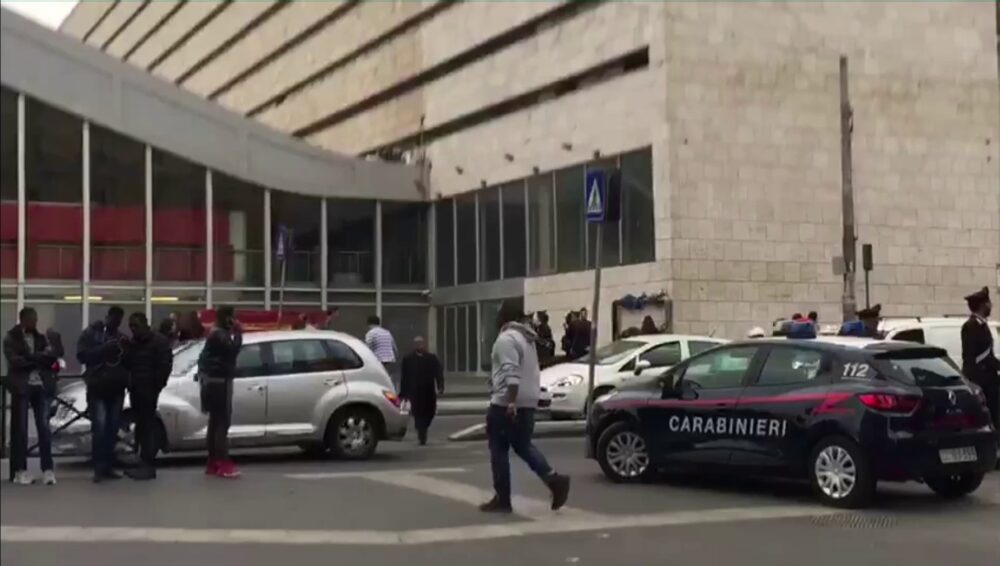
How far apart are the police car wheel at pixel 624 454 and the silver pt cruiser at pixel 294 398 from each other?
126 inches

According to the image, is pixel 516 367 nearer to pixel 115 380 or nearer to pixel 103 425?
pixel 115 380

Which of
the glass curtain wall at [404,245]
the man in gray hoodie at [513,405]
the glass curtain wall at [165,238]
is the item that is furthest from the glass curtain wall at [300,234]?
the man in gray hoodie at [513,405]

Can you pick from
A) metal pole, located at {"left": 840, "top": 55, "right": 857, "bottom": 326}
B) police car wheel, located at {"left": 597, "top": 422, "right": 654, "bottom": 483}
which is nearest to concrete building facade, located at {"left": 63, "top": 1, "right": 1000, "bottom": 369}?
metal pole, located at {"left": 840, "top": 55, "right": 857, "bottom": 326}

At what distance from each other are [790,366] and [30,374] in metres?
6.96

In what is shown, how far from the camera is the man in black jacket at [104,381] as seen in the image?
11398mm

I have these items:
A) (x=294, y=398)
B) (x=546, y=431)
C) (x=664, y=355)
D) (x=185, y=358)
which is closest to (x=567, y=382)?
(x=546, y=431)

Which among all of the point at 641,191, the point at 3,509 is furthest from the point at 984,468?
the point at 641,191

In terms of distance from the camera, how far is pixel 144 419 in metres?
12.1

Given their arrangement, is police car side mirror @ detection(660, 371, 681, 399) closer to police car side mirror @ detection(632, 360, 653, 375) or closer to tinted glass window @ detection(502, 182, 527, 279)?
police car side mirror @ detection(632, 360, 653, 375)

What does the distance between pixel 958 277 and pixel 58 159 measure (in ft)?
78.5

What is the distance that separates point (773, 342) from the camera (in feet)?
36.2

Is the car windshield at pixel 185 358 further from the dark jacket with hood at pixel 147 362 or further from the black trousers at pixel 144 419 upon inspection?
the dark jacket with hood at pixel 147 362

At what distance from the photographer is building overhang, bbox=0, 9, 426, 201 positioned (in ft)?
99.3

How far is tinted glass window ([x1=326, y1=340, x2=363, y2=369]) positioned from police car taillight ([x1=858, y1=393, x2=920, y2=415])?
6.19 meters
